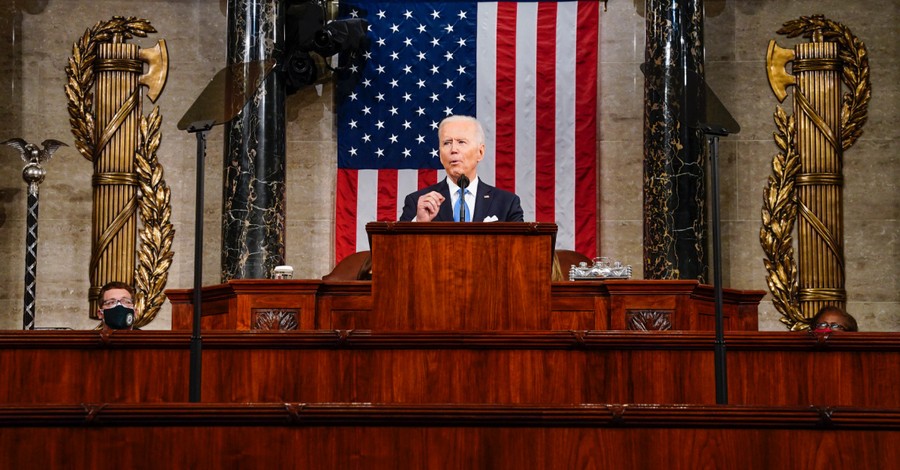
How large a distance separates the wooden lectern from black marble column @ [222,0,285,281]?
3904 mm

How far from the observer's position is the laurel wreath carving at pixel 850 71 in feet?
34.6

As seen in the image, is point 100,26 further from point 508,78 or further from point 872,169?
point 872,169

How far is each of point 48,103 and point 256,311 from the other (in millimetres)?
4730

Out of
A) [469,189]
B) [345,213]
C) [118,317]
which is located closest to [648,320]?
[469,189]

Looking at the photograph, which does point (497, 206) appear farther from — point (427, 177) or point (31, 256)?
point (31, 256)

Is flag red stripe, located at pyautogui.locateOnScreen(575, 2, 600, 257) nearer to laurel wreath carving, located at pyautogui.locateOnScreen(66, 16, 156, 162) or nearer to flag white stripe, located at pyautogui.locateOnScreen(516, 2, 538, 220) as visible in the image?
flag white stripe, located at pyautogui.locateOnScreen(516, 2, 538, 220)

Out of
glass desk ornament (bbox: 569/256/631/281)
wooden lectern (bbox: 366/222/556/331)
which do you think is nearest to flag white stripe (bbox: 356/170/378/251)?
glass desk ornament (bbox: 569/256/631/281)

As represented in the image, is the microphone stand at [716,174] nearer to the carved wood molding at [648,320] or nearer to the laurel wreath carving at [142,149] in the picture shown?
the carved wood molding at [648,320]

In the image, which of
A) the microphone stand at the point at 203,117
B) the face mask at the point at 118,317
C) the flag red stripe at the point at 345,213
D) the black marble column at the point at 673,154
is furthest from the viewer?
the flag red stripe at the point at 345,213

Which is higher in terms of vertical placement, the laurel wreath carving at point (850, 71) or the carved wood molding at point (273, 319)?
the laurel wreath carving at point (850, 71)

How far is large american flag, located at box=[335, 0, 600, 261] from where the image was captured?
418 inches

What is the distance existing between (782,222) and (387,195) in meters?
3.50

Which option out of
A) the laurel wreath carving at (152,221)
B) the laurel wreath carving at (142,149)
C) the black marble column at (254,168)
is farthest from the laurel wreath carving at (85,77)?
the black marble column at (254,168)

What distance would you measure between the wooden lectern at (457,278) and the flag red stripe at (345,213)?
→ 4938 millimetres
